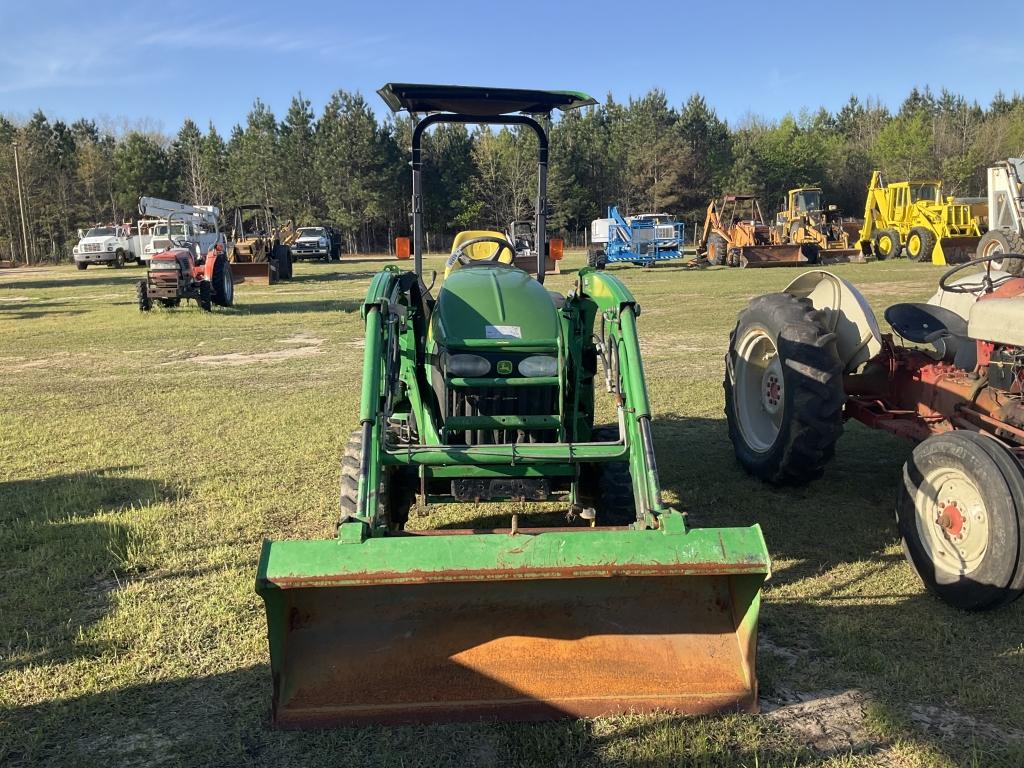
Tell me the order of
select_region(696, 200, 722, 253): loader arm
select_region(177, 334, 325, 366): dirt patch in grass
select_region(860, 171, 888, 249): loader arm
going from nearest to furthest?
select_region(177, 334, 325, 366): dirt patch in grass < select_region(696, 200, 722, 253): loader arm < select_region(860, 171, 888, 249): loader arm

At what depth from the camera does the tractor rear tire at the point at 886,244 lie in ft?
91.6

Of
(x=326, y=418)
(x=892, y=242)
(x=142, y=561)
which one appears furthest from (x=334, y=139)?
(x=142, y=561)

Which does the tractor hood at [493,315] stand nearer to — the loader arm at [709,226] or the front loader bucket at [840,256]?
the loader arm at [709,226]

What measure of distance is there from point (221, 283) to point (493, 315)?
13962mm

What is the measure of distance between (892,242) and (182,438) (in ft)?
89.1

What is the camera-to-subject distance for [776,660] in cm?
319

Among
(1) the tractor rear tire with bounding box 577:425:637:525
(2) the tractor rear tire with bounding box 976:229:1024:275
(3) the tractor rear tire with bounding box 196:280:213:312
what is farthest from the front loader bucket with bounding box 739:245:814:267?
(1) the tractor rear tire with bounding box 577:425:637:525

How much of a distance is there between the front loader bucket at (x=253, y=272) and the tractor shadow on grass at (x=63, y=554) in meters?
18.5

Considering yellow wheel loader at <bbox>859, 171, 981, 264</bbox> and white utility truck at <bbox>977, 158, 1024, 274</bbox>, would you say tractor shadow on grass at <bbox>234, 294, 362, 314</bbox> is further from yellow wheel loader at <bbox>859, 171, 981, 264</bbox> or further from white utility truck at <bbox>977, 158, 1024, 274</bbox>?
yellow wheel loader at <bbox>859, 171, 981, 264</bbox>

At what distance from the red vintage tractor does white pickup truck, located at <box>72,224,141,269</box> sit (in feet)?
66.3

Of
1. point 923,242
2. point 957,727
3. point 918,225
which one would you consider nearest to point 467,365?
point 957,727

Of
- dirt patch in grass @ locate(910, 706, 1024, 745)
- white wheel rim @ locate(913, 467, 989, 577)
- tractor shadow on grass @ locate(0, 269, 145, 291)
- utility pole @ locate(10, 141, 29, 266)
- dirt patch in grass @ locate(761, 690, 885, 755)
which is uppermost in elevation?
utility pole @ locate(10, 141, 29, 266)

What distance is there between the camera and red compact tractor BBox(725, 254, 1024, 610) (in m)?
3.40

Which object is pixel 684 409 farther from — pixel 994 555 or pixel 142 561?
pixel 142 561
